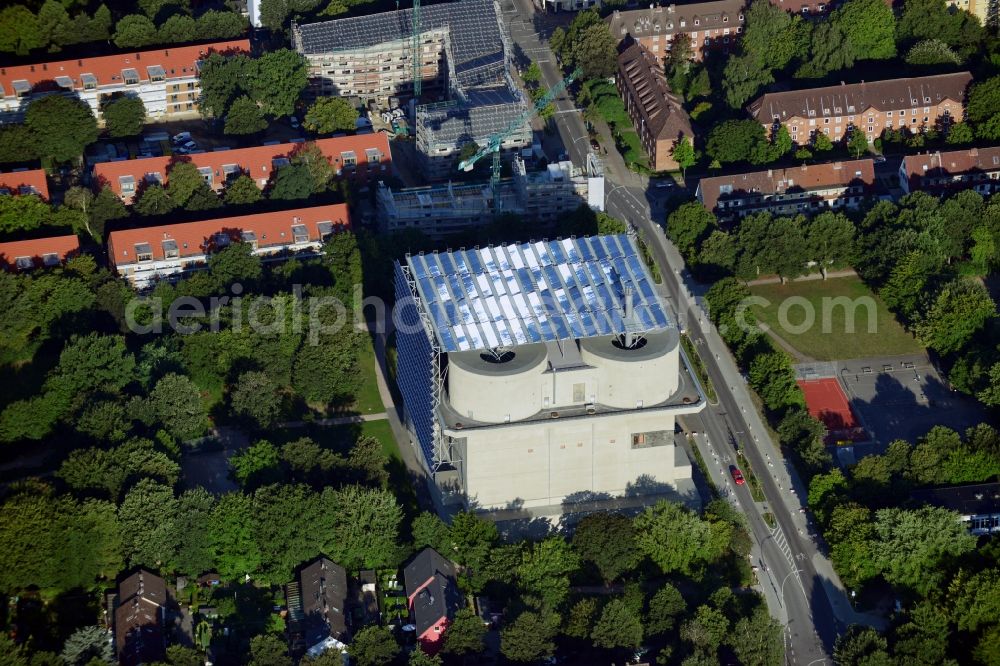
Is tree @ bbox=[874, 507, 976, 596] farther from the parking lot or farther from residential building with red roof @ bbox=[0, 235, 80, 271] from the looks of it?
residential building with red roof @ bbox=[0, 235, 80, 271]

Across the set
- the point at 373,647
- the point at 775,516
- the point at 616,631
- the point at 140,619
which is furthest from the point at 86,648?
the point at 775,516

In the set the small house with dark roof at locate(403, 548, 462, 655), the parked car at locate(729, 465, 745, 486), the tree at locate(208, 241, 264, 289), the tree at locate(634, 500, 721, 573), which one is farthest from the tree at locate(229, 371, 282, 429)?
the parked car at locate(729, 465, 745, 486)

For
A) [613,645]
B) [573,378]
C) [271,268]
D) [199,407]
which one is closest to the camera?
[613,645]

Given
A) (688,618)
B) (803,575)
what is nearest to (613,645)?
(688,618)

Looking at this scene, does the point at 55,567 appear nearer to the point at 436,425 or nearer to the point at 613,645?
the point at 436,425

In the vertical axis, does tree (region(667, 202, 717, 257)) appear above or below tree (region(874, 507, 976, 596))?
above

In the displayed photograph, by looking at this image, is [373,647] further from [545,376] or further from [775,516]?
[775,516]
